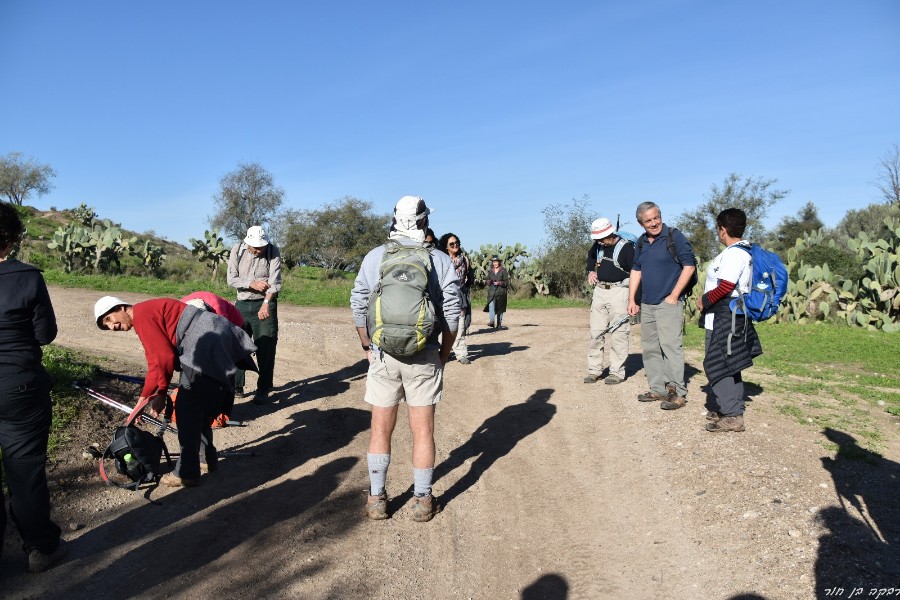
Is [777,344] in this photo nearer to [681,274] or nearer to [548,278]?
[681,274]

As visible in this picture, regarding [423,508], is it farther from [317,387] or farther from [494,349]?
[494,349]

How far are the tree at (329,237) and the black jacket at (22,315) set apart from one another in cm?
3777

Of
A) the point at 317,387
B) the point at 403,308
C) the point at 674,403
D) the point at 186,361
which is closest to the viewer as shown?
the point at 403,308

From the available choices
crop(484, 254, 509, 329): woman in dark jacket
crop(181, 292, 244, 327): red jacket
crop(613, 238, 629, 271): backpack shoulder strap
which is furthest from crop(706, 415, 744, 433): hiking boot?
crop(484, 254, 509, 329): woman in dark jacket

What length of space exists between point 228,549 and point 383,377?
4.66ft

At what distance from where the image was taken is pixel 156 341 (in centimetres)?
498

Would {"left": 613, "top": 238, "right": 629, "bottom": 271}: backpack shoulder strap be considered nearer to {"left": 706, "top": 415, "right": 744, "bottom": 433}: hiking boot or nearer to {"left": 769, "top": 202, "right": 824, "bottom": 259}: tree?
{"left": 706, "top": 415, "right": 744, "bottom": 433}: hiking boot

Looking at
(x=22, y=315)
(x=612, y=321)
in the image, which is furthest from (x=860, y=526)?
(x=22, y=315)

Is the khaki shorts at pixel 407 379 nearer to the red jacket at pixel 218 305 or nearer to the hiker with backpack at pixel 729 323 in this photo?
the red jacket at pixel 218 305

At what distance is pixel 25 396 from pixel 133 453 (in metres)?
1.16

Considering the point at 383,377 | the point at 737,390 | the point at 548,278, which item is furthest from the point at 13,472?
the point at 548,278

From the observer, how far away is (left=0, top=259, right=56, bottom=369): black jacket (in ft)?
12.5

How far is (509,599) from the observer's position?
152 inches

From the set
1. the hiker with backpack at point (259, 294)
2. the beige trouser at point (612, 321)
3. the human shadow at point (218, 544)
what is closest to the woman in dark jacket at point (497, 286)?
the beige trouser at point (612, 321)
